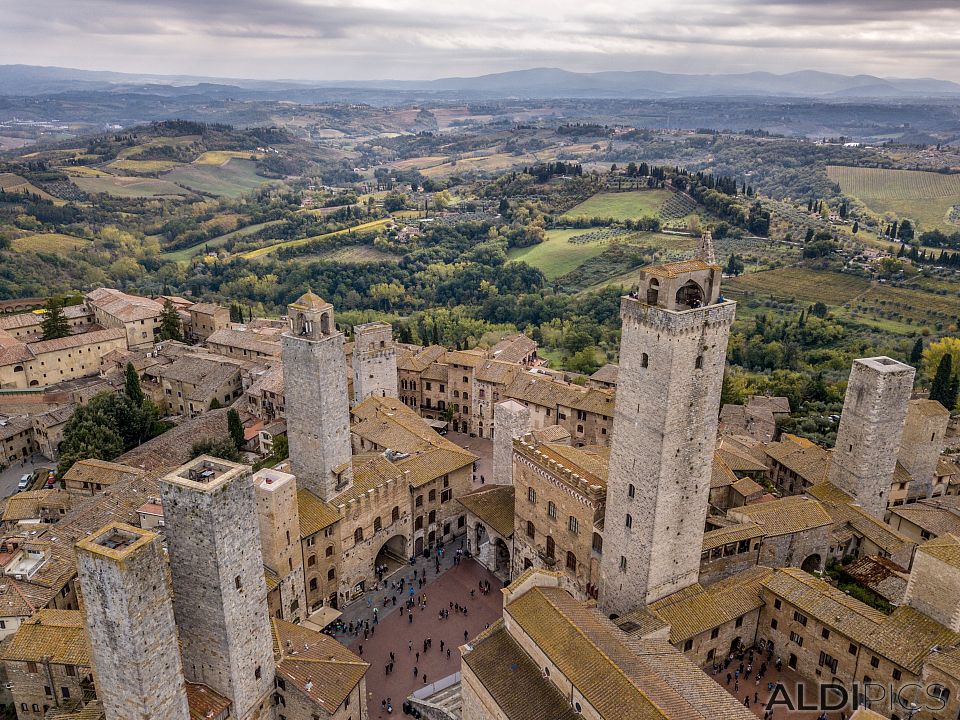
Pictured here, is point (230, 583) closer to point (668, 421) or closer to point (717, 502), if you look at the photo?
point (668, 421)

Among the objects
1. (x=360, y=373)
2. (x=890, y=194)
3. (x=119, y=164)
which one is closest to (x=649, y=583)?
(x=360, y=373)

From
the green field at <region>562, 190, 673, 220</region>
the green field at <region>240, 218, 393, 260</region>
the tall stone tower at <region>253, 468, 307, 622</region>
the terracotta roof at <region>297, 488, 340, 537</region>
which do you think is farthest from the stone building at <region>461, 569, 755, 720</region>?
the green field at <region>562, 190, 673, 220</region>

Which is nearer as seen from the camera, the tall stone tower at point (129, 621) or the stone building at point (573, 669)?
the tall stone tower at point (129, 621)

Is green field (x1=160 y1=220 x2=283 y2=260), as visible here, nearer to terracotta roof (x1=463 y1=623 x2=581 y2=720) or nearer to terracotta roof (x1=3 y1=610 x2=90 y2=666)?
terracotta roof (x1=3 y1=610 x2=90 y2=666)

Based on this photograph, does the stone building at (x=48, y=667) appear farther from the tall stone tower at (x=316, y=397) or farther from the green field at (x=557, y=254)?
the green field at (x=557, y=254)

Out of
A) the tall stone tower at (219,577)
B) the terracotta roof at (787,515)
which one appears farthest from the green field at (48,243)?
the terracotta roof at (787,515)

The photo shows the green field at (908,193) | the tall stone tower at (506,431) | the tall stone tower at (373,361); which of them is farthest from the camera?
the green field at (908,193)

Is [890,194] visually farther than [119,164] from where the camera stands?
No

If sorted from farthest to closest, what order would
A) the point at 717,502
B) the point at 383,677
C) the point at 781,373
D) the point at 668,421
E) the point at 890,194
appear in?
the point at 890,194, the point at 781,373, the point at 717,502, the point at 383,677, the point at 668,421
